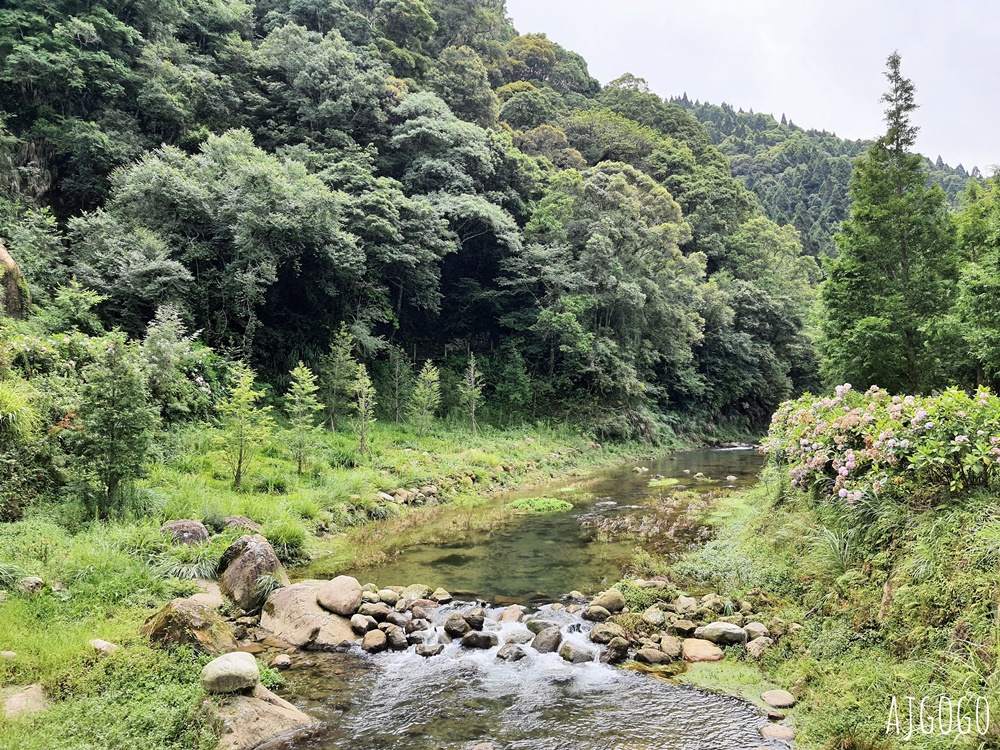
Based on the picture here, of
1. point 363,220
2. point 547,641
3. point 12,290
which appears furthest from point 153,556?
point 363,220

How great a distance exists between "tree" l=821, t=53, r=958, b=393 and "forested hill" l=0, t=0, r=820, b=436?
1371 cm

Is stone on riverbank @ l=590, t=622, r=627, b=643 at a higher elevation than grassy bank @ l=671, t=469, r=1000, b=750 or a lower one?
lower

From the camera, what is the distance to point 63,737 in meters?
4.52

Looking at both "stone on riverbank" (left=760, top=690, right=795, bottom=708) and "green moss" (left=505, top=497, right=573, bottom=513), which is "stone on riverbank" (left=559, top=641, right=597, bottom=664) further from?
"green moss" (left=505, top=497, right=573, bottom=513)

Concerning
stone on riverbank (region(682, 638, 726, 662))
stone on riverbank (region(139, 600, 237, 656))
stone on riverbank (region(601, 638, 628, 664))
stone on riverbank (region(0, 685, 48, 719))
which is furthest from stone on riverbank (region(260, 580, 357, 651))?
stone on riverbank (region(682, 638, 726, 662))

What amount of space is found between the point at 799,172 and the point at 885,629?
103 meters

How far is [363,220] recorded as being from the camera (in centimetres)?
2262

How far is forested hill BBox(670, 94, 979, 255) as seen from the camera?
79.4m

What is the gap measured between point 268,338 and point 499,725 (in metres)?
20.9

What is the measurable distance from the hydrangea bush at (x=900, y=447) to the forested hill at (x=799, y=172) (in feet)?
230

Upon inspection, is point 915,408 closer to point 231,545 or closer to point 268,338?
point 231,545

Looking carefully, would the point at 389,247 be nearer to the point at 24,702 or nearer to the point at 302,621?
the point at 302,621

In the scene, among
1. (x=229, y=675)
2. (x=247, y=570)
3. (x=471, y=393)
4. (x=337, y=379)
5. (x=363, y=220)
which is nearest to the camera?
(x=229, y=675)

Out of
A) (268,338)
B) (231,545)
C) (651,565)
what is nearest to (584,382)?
(268,338)
